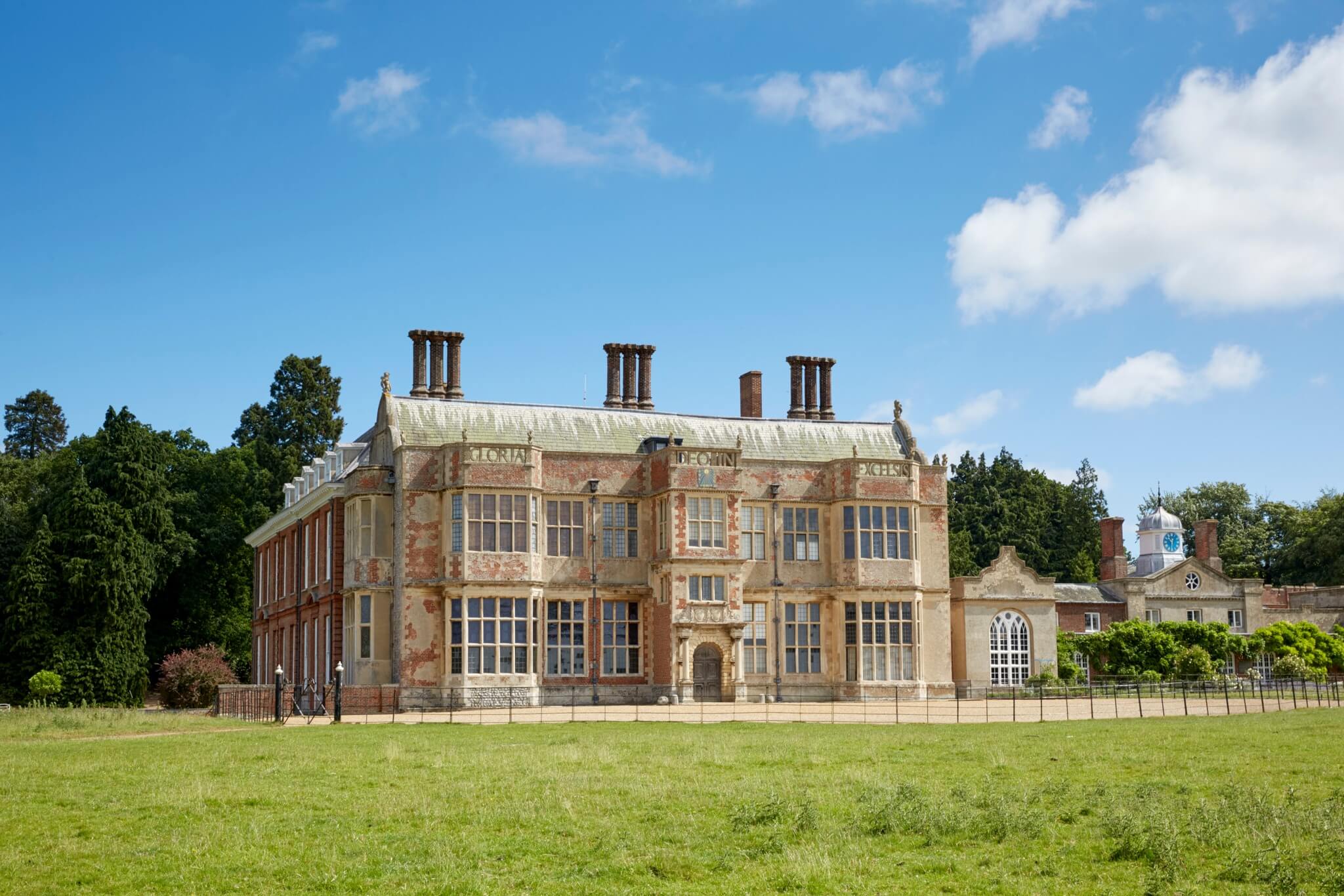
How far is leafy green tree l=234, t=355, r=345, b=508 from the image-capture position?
6881 centimetres

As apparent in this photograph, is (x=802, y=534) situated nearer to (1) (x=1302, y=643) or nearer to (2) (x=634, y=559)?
(2) (x=634, y=559)

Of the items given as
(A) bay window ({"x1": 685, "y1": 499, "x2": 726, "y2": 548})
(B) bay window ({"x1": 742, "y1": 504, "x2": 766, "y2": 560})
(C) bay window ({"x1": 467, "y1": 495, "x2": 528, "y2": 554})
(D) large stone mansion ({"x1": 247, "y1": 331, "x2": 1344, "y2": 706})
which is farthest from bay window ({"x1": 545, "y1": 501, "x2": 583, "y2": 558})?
(B) bay window ({"x1": 742, "y1": 504, "x2": 766, "y2": 560})

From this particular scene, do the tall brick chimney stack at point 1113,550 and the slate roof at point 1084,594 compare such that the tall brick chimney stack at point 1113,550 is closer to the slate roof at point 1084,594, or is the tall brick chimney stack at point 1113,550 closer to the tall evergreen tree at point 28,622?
the slate roof at point 1084,594

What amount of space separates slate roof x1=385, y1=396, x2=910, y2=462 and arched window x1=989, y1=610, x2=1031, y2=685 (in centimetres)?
753

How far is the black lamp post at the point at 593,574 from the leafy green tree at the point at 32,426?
6389cm

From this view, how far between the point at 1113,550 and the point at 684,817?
185 ft

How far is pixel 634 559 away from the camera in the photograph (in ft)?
152

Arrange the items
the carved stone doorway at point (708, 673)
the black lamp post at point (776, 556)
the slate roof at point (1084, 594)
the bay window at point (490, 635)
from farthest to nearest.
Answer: the slate roof at point (1084, 594), the black lamp post at point (776, 556), the carved stone doorway at point (708, 673), the bay window at point (490, 635)

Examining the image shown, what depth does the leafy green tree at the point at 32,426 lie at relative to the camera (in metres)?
96.0

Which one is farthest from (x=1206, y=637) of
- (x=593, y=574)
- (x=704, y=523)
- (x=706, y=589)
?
(x=593, y=574)

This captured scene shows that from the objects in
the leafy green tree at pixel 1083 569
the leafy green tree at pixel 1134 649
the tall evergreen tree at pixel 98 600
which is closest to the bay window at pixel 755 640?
the leafy green tree at pixel 1134 649

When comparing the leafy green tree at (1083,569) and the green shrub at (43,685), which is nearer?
the green shrub at (43,685)

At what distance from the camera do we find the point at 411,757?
23.0 metres

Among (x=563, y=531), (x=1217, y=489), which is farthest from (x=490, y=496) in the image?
(x=1217, y=489)
